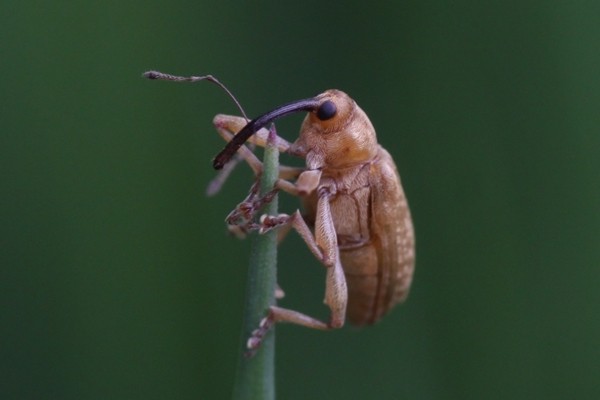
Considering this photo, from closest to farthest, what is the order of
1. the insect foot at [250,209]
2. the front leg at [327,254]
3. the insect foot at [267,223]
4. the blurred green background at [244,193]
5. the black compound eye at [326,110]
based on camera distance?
the insect foot at [267,223], the insect foot at [250,209], the front leg at [327,254], the black compound eye at [326,110], the blurred green background at [244,193]

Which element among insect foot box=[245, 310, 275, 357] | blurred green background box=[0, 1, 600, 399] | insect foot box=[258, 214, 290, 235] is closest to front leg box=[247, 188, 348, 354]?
insect foot box=[258, 214, 290, 235]

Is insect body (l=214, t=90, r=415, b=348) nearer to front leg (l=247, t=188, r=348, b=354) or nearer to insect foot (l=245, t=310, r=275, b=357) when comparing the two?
front leg (l=247, t=188, r=348, b=354)

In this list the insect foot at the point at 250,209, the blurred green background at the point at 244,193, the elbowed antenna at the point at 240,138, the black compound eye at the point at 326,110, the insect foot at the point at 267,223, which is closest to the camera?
the insect foot at the point at 267,223

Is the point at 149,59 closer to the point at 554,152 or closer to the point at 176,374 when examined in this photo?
the point at 176,374

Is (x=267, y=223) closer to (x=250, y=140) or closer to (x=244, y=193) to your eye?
(x=250, y=140)

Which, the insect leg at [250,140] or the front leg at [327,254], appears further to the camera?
the insect leg at [250,140]

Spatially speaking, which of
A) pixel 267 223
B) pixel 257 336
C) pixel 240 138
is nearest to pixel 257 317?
pixel 257 336

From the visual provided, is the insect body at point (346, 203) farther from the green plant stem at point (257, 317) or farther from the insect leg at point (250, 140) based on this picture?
the green plant stem at point (257, 317)

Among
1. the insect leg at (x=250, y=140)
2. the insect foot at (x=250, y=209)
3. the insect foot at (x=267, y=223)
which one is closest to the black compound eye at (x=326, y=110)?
the insect leg at (x=250, y=140)
